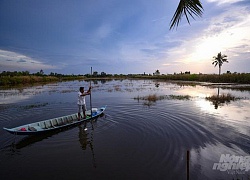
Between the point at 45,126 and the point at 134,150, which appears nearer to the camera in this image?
the point at 134,150

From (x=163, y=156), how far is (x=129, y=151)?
1.33 metres

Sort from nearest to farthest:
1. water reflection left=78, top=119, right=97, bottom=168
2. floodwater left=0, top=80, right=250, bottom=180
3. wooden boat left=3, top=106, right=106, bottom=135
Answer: floodwater left=0, top=80, right=250, bottom=180, water reflection left=78, top=119, right=97, bottom=168, wooden boat left=3, top=106, right=106, bottom=135

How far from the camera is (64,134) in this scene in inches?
324

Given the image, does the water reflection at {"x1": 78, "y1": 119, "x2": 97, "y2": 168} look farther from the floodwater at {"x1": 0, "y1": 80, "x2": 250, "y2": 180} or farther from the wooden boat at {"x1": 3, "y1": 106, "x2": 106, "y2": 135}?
the wooden boat at {"x1": 3, "y1": 106, "x2": 106, "y2": 135}

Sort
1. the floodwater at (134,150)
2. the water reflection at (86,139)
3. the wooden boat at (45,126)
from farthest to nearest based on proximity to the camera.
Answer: the wooden boat at (45,126)
the water reflection at (86,139)
the floodwater at (134,150)

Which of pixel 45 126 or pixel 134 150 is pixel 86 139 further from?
pixel 45 126

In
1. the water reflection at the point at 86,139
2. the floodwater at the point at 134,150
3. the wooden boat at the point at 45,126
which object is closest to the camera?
the floodwater at the point at 134,150

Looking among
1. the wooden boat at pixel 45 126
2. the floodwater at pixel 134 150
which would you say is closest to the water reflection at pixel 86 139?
the floodwater at pixel 134 150

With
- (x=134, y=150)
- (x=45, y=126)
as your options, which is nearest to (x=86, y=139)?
(x=134, y=150)

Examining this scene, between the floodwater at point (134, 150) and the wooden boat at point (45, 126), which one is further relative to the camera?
the wooden boat at point (45, 126)

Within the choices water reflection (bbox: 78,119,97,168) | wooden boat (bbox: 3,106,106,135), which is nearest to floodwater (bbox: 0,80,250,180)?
water reflection (bbox: 78,119,97,168)

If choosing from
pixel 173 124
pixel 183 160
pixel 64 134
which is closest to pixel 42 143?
pixel 64 134

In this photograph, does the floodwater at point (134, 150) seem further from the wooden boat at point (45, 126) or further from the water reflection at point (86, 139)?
the wooden boat at point (45, 126)

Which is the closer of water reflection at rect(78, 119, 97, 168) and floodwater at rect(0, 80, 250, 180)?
floodwater at rect(0, 80, 250, 180)
